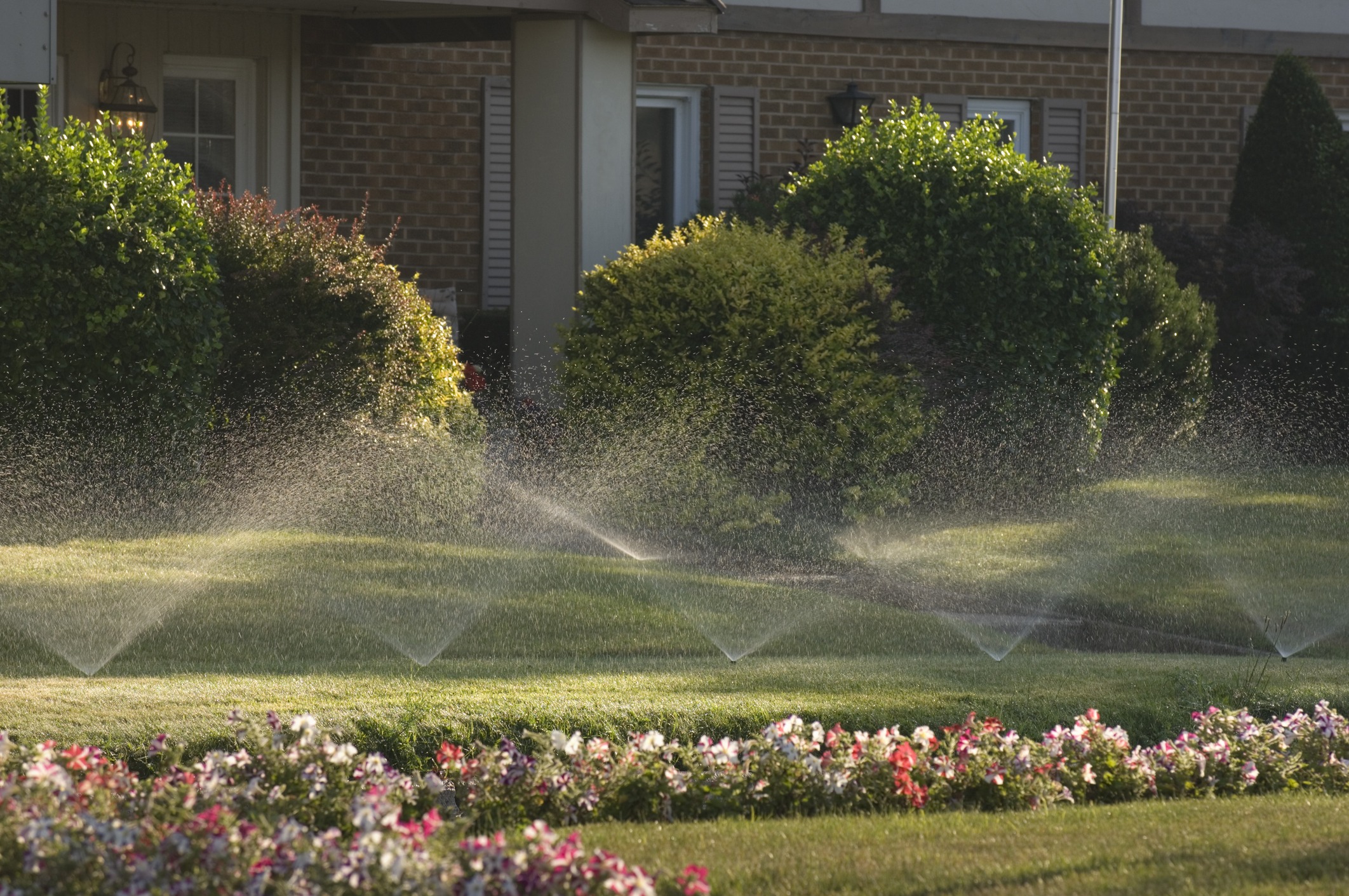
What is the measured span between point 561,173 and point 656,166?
3914mm

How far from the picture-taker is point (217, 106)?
14594 millimetres

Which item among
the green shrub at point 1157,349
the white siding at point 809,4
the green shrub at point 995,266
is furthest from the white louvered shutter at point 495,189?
the green shrub at point 1157,349

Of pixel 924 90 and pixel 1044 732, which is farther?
pixel 924 90

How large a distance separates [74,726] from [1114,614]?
203 inches

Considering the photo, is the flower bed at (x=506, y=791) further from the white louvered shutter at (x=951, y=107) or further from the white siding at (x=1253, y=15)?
the white siding at (x=1253, y=15)

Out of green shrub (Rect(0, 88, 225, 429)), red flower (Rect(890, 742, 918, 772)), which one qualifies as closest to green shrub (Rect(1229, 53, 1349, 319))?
green shrub (Rect(0, 88, 225, 429))

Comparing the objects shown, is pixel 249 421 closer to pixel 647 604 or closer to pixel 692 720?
pixel 647 604

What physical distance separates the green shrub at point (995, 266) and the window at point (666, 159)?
389 cm

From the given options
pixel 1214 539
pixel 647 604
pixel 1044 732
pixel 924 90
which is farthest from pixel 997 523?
pixel 924 90

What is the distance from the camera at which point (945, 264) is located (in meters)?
11.8

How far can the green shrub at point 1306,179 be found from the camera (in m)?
15.6

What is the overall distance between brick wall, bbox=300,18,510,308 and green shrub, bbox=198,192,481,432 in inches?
158

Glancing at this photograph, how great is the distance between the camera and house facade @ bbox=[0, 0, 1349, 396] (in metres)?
12.2

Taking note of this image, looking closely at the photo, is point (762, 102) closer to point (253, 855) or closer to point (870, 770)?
point (870, 770)
